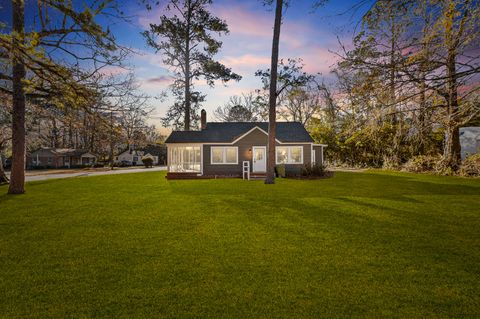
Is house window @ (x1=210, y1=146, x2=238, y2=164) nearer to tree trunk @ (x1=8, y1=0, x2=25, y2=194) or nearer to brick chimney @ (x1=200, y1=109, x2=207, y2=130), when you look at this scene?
brick chimney @ (x1=200, y1=109, x2=207, y2=130)

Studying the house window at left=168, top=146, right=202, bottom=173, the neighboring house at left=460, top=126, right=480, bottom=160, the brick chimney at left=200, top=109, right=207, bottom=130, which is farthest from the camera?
the brick chimney at left=200, top=109, right=207, bottom=130

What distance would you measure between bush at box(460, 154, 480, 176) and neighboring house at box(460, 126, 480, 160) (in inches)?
125

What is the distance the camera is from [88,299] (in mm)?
2969

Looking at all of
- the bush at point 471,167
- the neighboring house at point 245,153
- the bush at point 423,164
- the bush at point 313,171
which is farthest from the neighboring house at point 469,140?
the neighboring house at point 245,153

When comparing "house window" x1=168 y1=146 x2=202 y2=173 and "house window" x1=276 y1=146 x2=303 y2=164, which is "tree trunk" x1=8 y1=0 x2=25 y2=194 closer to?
"house window" x1=168 y1=146 x2=202 y2=173

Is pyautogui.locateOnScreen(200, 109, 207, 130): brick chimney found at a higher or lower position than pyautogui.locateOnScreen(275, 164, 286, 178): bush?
higher

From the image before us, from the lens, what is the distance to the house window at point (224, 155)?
21.0 m

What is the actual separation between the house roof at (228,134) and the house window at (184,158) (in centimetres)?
86

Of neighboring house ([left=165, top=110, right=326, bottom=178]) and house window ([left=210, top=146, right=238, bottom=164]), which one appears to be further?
house window ([left=210, top=146, right=238, bottom=164])

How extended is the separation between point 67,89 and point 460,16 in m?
8.66

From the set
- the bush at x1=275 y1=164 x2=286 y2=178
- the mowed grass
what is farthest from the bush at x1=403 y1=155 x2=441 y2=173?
the mowed grass

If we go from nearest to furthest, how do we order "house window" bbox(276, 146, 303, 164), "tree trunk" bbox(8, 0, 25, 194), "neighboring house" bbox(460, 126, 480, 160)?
1. "tree trunk" bbox(8, 0, 25, 194)
2. "neighboring house" bbox(460, 126, 480, 160)
3. "house window" bbox(276, 146, 303, 164)

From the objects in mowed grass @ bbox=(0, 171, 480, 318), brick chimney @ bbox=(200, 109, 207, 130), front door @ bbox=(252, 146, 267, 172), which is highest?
brick chimney @ bbox=(200, 109, 207, 130)

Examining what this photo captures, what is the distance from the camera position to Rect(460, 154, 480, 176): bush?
16.3m
